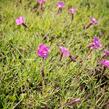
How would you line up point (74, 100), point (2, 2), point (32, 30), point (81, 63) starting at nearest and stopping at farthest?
1. point (74, 100)
2. point (81, 63)
3. point (32, 30)
4. point (2, 2)

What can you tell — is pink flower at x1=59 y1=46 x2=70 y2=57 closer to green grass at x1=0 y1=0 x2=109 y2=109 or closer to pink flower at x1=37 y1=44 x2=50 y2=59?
green grass at x1=0 y1=0 x2=109 y2=109

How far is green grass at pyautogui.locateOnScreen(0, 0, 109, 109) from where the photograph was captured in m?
1.81

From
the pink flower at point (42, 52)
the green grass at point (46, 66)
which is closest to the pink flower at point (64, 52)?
the green grass at point (46, 66)

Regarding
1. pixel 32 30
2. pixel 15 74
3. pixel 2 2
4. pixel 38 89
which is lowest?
pixel 38 89

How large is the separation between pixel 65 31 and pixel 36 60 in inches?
27.8

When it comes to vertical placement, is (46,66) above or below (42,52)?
below

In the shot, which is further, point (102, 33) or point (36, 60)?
point (102, 33)

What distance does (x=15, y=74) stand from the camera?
1884mm

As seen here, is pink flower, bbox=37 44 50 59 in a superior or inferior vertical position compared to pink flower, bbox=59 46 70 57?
superior

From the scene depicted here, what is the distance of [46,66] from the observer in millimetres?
1996

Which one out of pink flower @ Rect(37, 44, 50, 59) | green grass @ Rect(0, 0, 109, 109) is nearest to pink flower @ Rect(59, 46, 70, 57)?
green grass @ Rect(0, 0, 109, 109)

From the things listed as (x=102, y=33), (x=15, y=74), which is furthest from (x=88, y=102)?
(x=102, y=33)

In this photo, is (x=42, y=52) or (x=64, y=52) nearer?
(x=42, y=52)

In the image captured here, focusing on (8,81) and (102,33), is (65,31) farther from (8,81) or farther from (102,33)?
(8,81)
